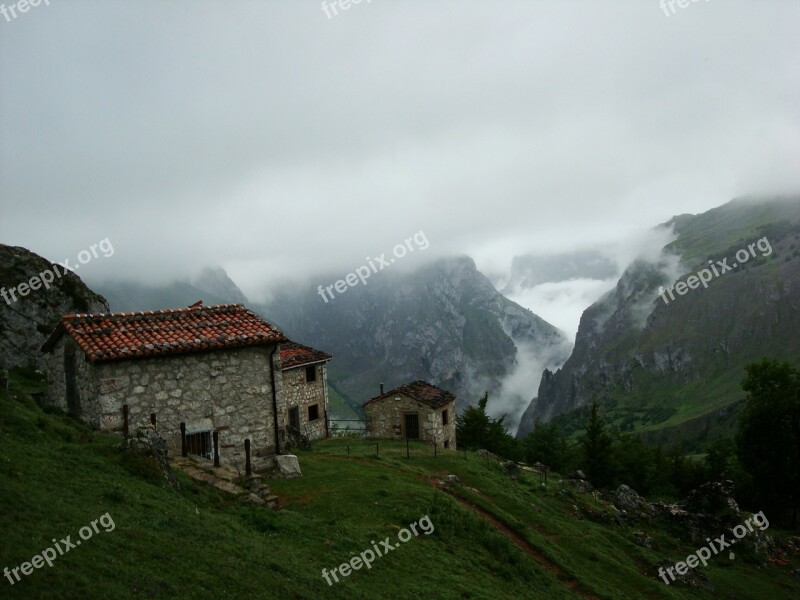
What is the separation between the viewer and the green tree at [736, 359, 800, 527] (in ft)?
162

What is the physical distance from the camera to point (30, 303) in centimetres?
3797

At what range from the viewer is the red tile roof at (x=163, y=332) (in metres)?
21.5

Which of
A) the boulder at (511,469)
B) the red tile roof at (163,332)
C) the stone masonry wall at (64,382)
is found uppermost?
the red tile roof at (163,332)

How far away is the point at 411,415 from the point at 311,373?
8831 millimetres

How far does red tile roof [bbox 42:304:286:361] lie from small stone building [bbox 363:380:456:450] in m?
23.0

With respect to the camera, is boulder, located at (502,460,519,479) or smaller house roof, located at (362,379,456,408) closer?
boulder, located at (502,460,519,479)

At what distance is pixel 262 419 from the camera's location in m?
23.8

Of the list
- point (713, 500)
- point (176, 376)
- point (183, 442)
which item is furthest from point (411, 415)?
point (176, 376)

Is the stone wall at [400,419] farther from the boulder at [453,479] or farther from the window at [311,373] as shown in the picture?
the boulder at [453,479]

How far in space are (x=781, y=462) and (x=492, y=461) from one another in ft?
88.8

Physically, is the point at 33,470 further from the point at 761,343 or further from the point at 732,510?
the point at 761,343

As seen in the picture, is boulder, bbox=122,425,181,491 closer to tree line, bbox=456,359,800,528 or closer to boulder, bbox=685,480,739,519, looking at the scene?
boulder, bbox=685,480,739,519

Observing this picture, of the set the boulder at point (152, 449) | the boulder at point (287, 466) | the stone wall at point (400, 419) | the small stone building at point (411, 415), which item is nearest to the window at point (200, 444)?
the boulder at point (287, 466)

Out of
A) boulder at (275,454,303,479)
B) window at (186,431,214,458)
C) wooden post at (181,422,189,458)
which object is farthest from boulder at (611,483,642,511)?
wooden post at (181,422,189,458)
